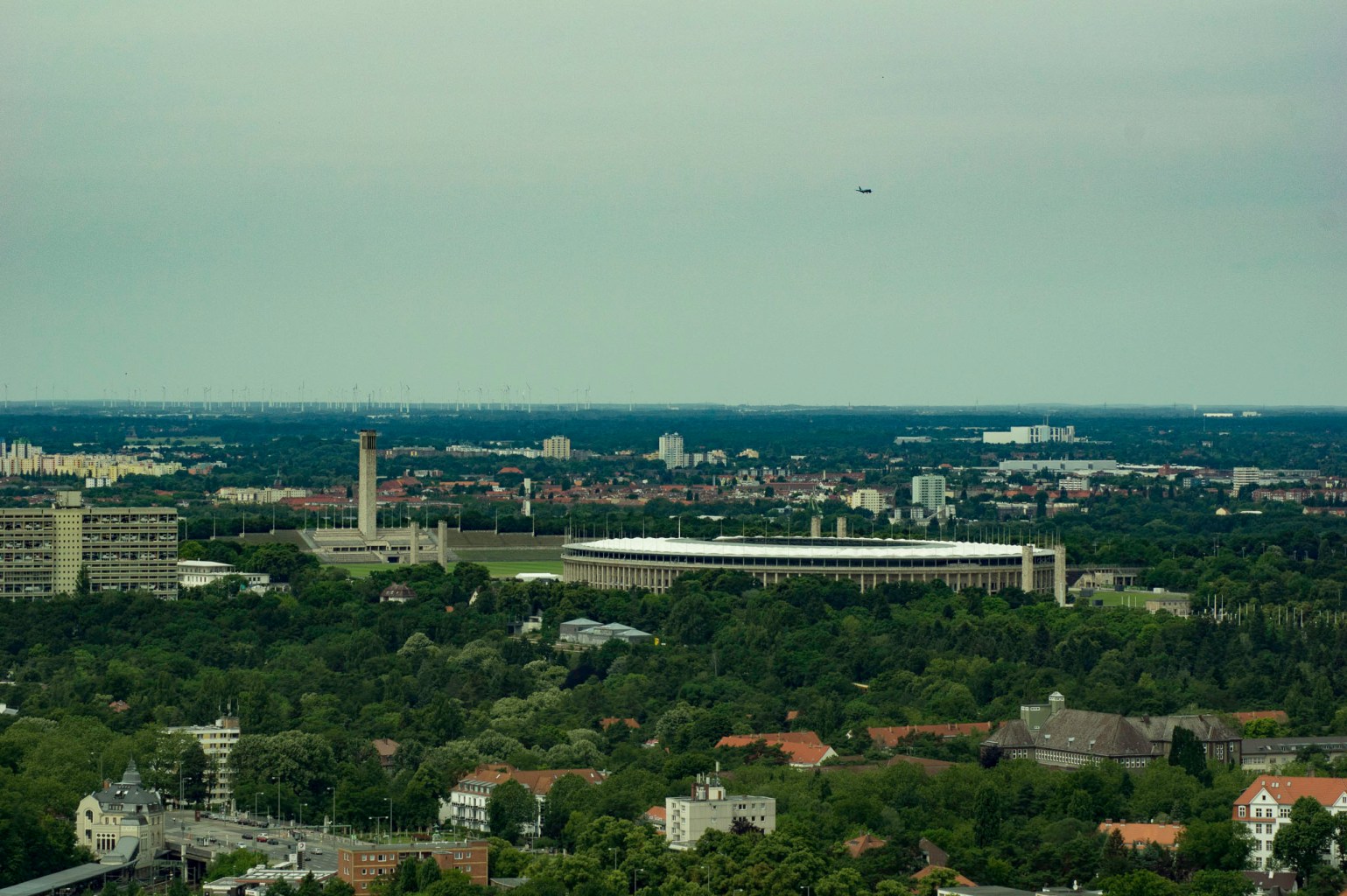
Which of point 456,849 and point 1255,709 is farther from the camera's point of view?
point 1255,709

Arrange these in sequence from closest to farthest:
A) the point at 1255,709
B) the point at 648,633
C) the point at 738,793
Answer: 1. the point at 738,793
2. the point at 1255,709
3. the point at 648,633

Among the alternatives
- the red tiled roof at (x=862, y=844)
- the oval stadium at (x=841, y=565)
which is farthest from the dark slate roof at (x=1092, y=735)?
the oval stadium at (x=841, y=565)

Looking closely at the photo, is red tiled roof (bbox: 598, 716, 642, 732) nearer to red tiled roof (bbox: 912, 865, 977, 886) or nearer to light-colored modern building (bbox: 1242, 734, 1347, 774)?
light-colored modern building (bbox: 1242, 734, 1347, 774)

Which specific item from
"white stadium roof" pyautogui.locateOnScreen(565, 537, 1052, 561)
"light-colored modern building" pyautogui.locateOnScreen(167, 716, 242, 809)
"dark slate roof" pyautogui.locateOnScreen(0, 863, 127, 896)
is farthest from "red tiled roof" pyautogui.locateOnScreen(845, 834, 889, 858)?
"white stadium roof" pyautogui.locateOnScreen(565, 537, 1052, 561)

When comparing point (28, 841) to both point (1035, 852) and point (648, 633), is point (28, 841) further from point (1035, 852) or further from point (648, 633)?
point (648, 633)

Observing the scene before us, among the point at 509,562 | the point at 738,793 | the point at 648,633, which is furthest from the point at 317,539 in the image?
the point at 738,793

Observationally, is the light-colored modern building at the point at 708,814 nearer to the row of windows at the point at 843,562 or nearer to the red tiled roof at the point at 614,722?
the red tiled roof at the point at 614,722
